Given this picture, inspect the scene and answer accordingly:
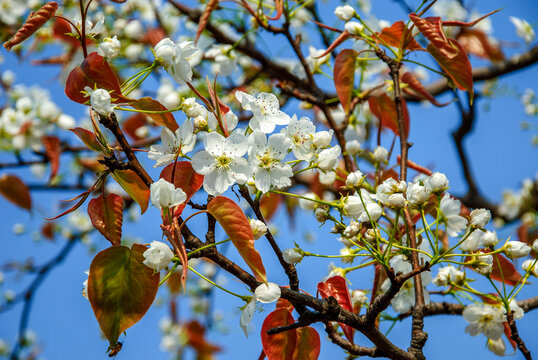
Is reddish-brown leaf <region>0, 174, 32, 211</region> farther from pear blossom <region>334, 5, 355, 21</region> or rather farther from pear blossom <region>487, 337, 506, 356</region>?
pear blossom <region>487, 337, 506, 356</region>

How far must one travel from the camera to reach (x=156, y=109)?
862 mm

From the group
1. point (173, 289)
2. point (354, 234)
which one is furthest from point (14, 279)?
point (354, 234)

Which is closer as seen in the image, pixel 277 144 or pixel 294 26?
pixel 277 144

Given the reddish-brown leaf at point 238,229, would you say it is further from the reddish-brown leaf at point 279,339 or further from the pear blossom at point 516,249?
the pear blossom at point 516,249

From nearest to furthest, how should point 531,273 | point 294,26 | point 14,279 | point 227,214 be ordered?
1. point 227,214
2. point 531,273
3. point 294,26
4. point 14,279

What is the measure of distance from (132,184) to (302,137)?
318 millimetres

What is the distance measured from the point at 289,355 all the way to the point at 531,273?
20.6 inches

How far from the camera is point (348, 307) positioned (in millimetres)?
958

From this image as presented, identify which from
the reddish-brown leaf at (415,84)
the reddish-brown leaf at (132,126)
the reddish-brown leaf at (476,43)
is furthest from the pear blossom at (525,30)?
the reddish-brown leaf at (132,126)

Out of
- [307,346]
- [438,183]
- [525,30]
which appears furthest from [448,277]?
[525,30]

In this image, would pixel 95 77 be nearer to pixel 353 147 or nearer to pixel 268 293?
pixel 268 293

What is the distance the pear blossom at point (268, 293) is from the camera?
77 cm

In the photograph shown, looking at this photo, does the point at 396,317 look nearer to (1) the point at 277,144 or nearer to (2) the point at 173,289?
(1) the point at 277,144

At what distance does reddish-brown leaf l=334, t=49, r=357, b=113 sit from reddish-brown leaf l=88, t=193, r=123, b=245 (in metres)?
0.63
